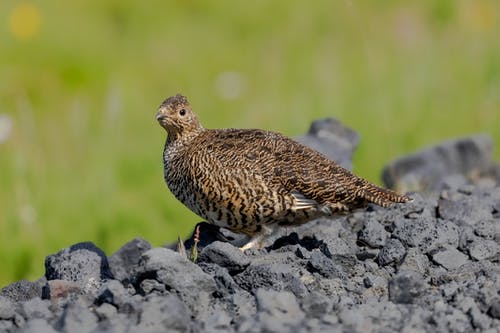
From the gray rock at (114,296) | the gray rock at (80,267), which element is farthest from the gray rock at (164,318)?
the gray rock at (80,267)

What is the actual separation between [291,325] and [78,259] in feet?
5.14

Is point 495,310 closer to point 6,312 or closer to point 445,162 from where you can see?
point 6,312

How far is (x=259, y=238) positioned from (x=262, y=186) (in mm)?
351

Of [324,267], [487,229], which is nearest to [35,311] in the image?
[324,267]

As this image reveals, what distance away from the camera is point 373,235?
516 centimetres

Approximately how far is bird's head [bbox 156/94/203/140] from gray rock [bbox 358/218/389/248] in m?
1.16

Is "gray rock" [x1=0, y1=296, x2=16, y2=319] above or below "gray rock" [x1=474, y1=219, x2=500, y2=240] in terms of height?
below

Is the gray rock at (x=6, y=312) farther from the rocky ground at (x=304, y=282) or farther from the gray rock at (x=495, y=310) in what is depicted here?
the gray rock at (x=495, y=310)

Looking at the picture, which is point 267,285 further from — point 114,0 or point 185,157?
point 114,0

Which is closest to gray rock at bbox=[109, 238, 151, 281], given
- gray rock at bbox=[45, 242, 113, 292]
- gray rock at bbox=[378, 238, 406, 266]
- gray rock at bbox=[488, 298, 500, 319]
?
gray rock at bbox=[45, 242, 113, 292]

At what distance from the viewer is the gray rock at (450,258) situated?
491 cm

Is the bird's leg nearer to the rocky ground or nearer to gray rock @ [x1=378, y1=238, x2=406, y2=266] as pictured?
the rocky ground

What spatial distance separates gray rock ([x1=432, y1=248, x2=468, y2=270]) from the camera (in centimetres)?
491

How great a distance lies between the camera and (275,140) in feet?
18.0
